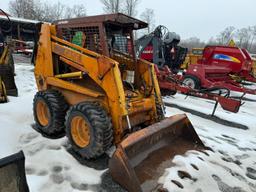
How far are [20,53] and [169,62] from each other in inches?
472

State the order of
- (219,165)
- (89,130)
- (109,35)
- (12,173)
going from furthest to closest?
(109,35), (219,165), (89,130), (12,173)

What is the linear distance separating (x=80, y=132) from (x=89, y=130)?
38 centimetres

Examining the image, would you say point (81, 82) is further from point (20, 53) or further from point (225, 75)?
point (20, 53)

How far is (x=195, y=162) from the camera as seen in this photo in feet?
11.0

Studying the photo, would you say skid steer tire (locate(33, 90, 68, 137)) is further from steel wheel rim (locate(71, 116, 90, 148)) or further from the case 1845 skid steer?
steel wheel rim (locate(71, 116, 90, 148))

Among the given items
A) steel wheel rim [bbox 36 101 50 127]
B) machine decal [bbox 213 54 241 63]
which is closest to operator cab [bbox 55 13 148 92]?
steel wheel rim [bbox 36 101 50 127]

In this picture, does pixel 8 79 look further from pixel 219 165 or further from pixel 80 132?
pixel 219 165

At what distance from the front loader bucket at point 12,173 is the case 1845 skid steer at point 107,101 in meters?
1.10

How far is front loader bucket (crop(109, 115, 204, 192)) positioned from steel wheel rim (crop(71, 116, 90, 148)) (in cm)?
81

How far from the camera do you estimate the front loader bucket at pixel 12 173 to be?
174 centimetres

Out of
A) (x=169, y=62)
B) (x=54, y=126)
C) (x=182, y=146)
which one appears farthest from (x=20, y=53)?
(x=182, y=146)

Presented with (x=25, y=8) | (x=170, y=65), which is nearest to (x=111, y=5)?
(x=25, y=8)

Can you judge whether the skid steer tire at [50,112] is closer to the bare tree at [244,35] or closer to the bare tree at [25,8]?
the bare tree at [25,8]

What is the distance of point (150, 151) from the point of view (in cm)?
330
